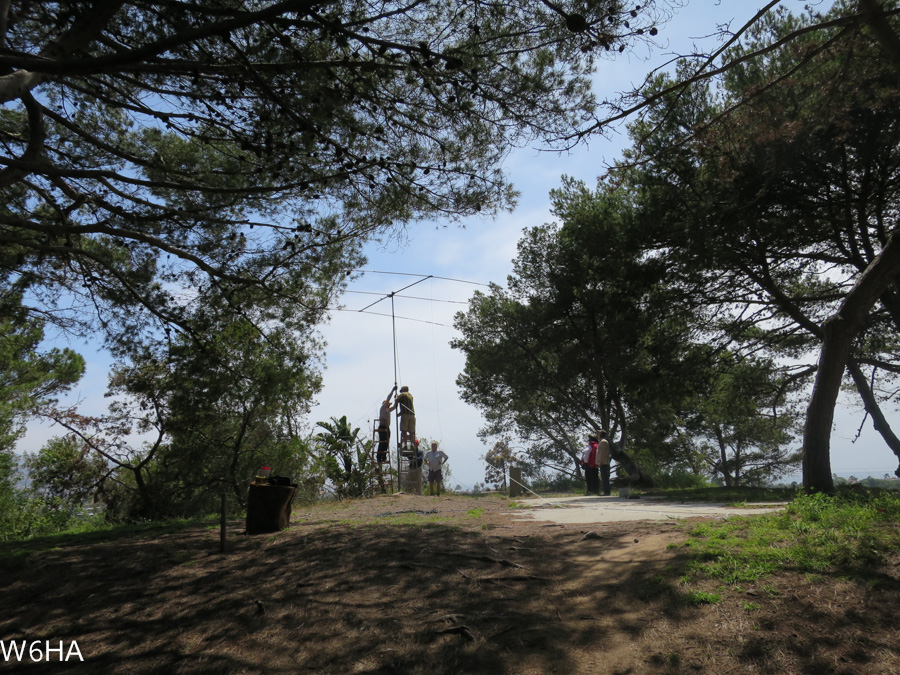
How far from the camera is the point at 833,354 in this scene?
682 centimetres

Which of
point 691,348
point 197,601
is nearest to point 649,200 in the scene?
point 691,348

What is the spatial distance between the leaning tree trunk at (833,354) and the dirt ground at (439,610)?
8.52 ft

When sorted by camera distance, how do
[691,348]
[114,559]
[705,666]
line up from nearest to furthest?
[705,666] → [114,559] → [691,348]

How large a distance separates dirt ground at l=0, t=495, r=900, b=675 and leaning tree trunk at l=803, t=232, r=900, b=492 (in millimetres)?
2596

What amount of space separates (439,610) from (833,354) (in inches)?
230

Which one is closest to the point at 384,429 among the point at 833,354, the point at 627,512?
the point at 627,512

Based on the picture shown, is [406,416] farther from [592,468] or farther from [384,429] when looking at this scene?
[592,468]

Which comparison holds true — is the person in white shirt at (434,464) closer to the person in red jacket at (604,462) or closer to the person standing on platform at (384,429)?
the person standing on platform at (384,429)

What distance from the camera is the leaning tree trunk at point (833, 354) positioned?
6.30 meters

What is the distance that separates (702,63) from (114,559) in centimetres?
809

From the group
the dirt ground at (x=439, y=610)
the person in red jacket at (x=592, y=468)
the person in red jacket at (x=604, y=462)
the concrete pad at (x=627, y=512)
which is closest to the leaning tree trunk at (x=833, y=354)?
the concrete pad at (x=627, y=512)

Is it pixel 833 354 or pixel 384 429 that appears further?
pixel 384 429

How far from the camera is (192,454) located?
1038 cm

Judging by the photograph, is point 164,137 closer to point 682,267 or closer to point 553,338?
point 682,267
